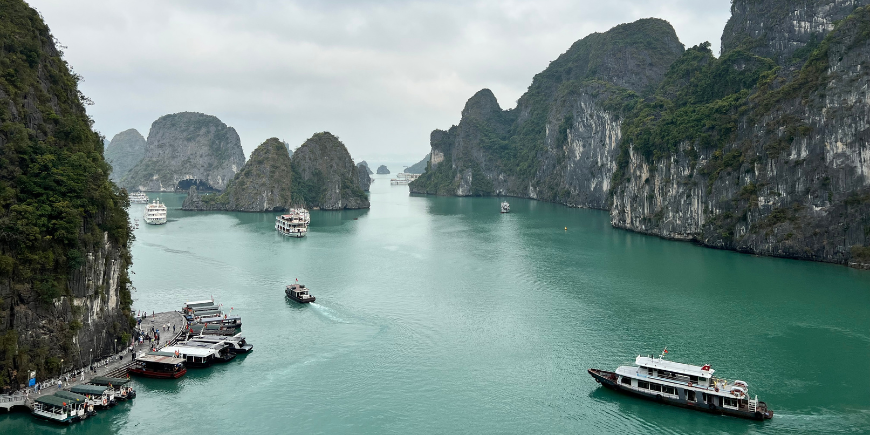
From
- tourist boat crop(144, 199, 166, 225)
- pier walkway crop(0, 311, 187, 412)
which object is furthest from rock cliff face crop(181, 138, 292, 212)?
pier walkway crop(0, 311, 187, 412)

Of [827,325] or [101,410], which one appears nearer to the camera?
[101,410]

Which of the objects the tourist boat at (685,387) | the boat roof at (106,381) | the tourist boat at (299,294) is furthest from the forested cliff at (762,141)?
→ the boat roof at (106,381)

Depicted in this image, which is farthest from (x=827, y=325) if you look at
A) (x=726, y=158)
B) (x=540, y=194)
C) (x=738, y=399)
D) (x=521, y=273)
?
(x=540, y=194)

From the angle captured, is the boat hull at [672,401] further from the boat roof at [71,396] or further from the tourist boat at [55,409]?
the tourist boat at [55,409]

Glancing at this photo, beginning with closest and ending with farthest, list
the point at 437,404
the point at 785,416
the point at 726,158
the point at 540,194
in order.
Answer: the point at 785,416
the point at 437,404
the point at 726,158
the point at 540,194

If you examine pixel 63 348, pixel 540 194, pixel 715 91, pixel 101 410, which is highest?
pixel 715 91

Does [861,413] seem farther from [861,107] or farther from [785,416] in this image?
[861,107]

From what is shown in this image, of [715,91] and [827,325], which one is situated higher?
[715,91]
